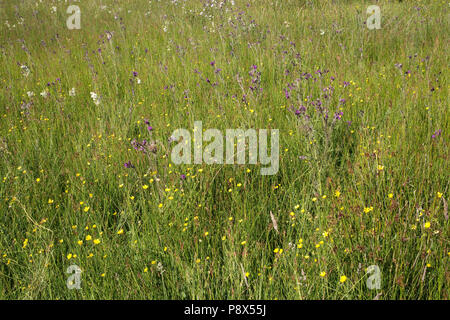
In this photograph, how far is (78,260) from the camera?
1551 millimetres

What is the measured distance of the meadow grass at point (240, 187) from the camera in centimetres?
136

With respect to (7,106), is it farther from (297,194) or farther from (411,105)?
(411,105)

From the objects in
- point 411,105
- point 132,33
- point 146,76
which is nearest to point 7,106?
point 146,76

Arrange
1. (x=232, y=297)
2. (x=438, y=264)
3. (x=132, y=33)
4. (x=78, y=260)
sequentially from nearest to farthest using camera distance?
(x=232, y=297) < (x=438, y=264) < (x=78, y=260) < (x=132, y=33)

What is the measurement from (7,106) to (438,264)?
355 cm

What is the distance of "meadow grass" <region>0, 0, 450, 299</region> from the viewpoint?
4.47ft

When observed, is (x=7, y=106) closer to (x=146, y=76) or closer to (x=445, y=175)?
(x=146, y=76)

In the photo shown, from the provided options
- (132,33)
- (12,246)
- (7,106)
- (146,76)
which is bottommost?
(12,246)

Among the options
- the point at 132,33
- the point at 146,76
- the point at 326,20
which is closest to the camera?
the point at 146,76

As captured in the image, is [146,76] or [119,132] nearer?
[119,132]

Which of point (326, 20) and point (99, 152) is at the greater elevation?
point (326, 20)

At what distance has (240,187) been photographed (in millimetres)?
1951

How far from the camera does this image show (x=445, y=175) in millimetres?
1745

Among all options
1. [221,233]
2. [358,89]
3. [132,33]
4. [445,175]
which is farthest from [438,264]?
[132,33]
